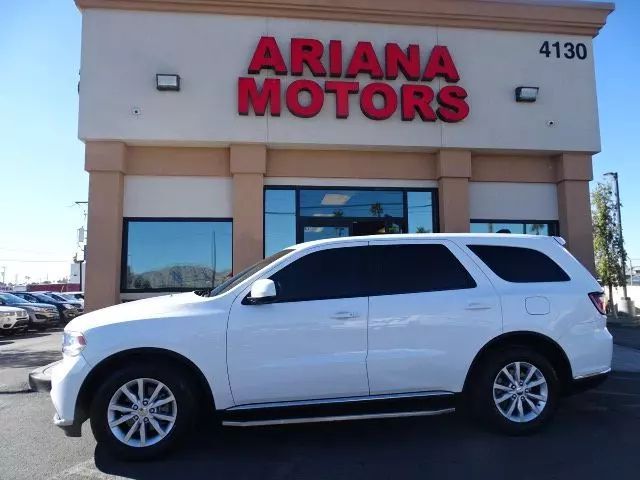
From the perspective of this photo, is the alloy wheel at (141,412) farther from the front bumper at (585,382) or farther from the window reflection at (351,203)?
the window reflection at (351,203)

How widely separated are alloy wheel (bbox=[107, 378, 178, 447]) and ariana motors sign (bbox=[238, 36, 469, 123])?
6.88m

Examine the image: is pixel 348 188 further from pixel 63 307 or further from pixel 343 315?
pixel 63 307

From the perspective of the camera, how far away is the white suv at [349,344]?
4445mm

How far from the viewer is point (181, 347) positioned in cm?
446

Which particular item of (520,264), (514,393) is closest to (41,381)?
(514,393)

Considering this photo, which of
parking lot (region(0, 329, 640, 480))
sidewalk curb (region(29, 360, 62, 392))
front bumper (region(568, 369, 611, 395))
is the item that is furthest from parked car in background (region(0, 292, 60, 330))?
front bumper (region(568, 369, 611, 395))

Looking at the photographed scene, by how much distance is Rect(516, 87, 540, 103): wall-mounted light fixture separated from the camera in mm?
11000

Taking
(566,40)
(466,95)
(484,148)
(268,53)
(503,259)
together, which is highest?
(566,40)

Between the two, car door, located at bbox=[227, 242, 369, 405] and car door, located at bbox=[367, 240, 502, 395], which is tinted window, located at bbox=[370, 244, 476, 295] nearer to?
car door, located at bbox=[367, 240, 502, 395]

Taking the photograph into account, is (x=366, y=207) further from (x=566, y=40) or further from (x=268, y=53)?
(x=566, y=40)

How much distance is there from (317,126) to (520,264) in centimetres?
609

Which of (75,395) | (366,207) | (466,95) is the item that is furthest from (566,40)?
(75,395)

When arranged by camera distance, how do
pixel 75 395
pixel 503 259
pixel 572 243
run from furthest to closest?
pixel 572 243 → pixel 503 259 → pixel 75 395

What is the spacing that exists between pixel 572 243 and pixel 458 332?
7.49m
